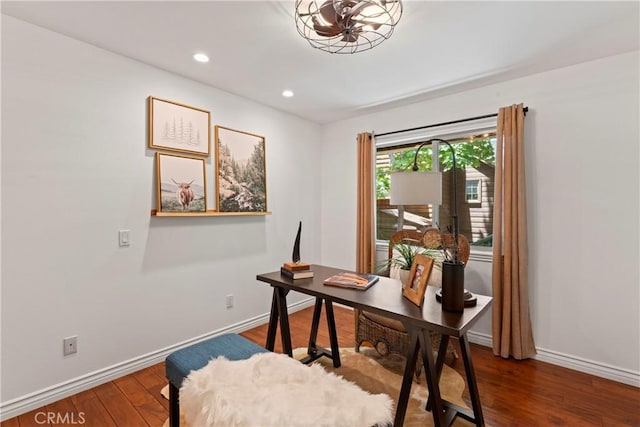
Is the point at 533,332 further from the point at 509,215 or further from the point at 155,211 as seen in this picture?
the point at 155,211

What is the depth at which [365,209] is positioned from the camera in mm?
3596

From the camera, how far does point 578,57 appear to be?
2354 millimetres

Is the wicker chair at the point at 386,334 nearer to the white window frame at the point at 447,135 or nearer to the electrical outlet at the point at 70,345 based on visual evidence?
the white window frame at the point at 447,135

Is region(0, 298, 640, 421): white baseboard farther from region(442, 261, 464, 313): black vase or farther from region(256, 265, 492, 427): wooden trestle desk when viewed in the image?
region(442, 261, 464, 313): black vase

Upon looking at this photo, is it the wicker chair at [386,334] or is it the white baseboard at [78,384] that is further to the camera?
the wicker chair at [386,334]

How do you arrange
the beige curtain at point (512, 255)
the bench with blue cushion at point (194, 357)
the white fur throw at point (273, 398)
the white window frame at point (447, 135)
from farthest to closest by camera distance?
the white window frame at point (447, 135) → the beige curtain at point (512, 255) → the bench with blue cushion at point (194, 357) → the white fur throw at point (273, 398)

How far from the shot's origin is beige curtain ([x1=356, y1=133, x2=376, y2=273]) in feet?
11.7

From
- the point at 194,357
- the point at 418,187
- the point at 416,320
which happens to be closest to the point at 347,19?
the point at 418,187

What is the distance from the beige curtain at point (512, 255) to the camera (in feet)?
8.50

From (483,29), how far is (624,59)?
122 cm

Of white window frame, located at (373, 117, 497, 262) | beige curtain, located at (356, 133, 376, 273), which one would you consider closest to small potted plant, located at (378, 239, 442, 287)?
beige curtain, located at (356, 133, 376, 273)

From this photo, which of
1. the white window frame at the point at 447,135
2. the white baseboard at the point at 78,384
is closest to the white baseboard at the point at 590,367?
the white window frame at the point at 447,135

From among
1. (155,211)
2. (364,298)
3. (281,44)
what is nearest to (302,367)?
(364,298)

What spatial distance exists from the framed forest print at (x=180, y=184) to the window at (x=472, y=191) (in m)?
2.52
